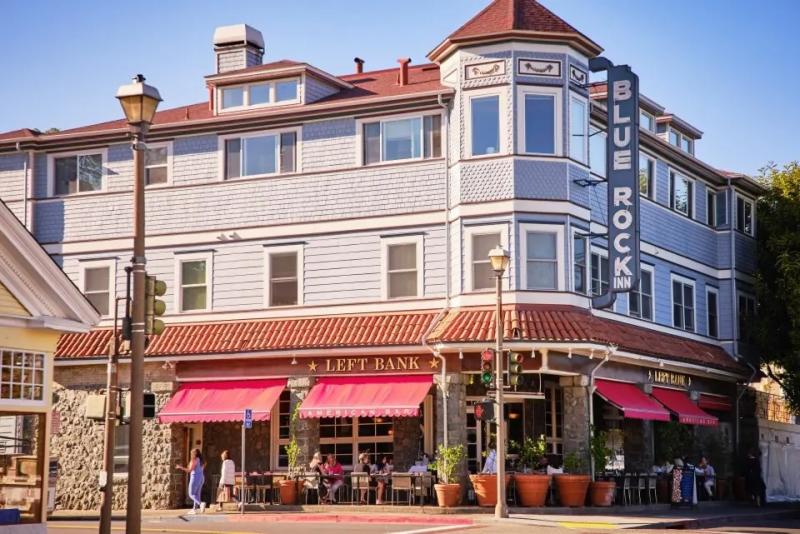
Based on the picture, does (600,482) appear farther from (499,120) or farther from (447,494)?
(499,120)

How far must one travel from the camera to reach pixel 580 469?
34.3m

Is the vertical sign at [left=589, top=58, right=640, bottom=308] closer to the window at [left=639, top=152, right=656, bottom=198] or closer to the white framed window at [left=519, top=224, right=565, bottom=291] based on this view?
the white framed window at [left=519, top=224, right=565, bottom=291]

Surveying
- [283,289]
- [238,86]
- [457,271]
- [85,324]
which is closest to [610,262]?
[457,271]

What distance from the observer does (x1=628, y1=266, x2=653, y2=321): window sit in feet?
132

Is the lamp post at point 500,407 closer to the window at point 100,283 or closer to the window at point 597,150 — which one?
the window at point 597,150

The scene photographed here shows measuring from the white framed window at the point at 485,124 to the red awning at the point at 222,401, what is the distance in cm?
823

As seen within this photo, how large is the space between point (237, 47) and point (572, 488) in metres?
17.9

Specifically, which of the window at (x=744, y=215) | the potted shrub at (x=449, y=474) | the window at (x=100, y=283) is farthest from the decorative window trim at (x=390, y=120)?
the window at (x=744, y=215)

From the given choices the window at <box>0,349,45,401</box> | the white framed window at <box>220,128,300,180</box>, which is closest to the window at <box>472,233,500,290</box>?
the white framed window at <box>220,128,300,180</box>

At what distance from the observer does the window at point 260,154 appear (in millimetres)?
38406

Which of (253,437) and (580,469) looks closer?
(580,469)

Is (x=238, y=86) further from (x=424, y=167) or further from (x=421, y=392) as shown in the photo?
(x=421, y=392)

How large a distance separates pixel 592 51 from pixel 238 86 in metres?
10.4

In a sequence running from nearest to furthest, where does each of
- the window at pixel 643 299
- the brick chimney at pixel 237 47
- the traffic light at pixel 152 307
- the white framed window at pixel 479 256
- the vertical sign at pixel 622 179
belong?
the traffic light at pixel 152 307 < the white framed window at pixel 479 256 < the vertical sign at pixel 622 179 < the window at pixel 643 299 < the brick chimney at pixel 237 47
